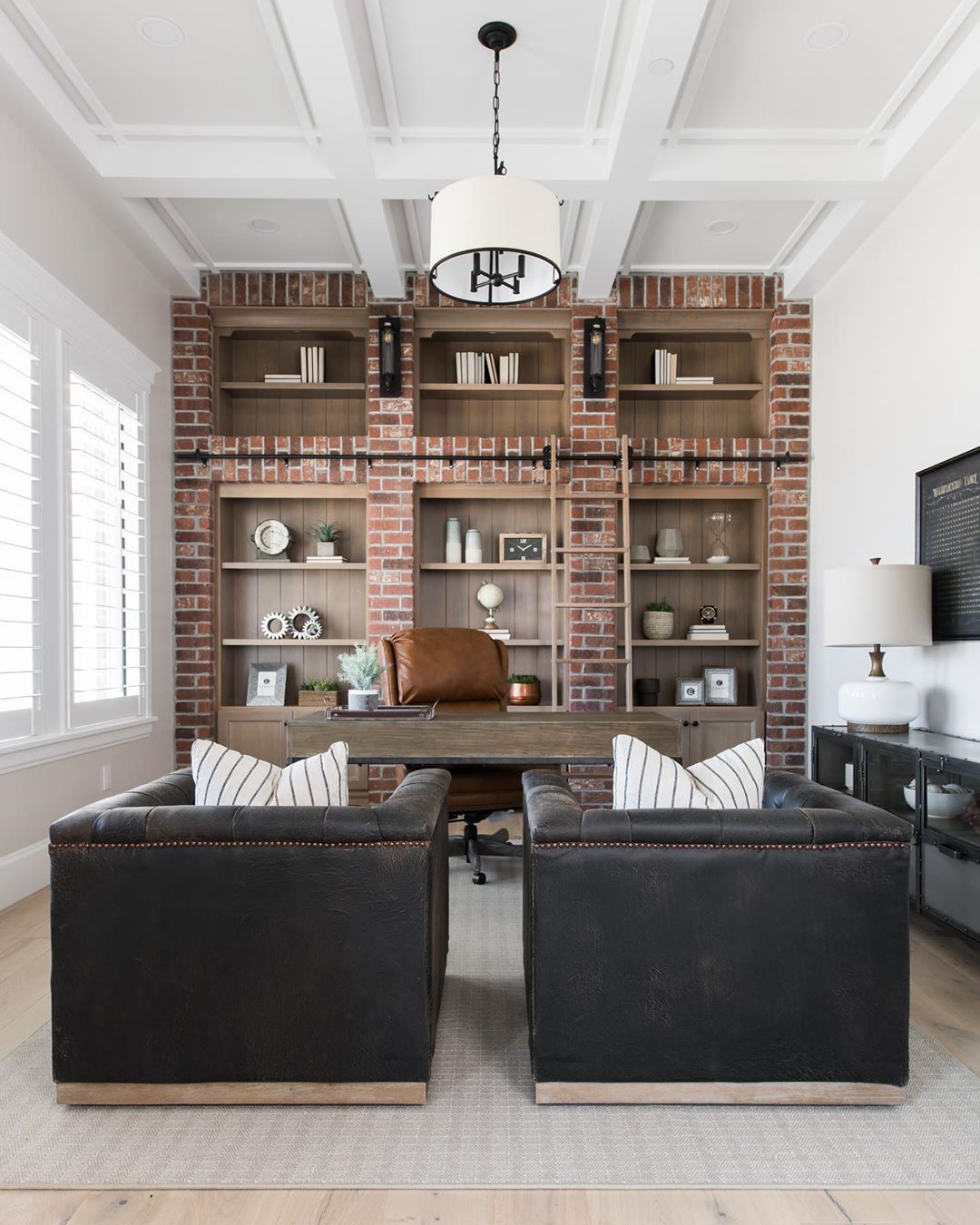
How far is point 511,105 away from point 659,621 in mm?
2846

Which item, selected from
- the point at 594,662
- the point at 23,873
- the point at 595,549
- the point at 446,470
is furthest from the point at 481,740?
the point at 446,470

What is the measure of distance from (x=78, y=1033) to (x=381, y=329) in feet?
→ 13.2

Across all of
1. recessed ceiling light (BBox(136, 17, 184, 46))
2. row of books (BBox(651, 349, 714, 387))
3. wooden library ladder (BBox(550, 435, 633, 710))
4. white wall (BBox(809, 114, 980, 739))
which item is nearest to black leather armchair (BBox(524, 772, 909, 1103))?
white wall (BBox(809, 114, 980, 739))

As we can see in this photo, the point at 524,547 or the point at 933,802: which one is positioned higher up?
the point at 524,547

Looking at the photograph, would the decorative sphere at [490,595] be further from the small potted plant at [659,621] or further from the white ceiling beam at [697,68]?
the white ceiling beam at [697,68]

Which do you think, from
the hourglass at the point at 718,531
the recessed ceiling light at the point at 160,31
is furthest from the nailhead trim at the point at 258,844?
the hourglass at the point at 718,531

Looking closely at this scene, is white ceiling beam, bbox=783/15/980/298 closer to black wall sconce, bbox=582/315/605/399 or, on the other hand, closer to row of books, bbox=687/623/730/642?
black wall sconce, bbox=582/315/605/399

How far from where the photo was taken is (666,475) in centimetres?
514

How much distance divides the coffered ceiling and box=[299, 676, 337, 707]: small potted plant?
240cm

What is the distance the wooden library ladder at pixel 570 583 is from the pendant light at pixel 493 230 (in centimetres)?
200

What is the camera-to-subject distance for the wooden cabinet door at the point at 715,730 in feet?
16.9

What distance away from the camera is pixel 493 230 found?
257 cm

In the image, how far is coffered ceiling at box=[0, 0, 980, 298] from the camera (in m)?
2.95

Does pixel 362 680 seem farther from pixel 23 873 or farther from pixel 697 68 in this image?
pixel 697 68
